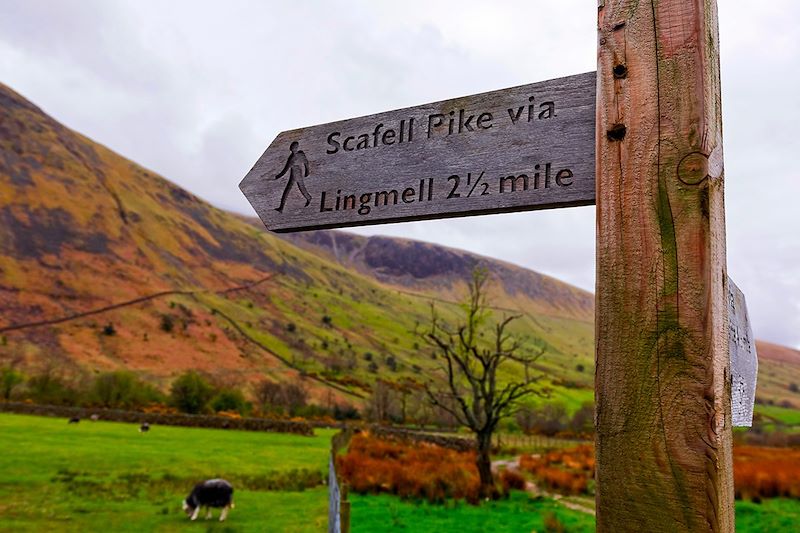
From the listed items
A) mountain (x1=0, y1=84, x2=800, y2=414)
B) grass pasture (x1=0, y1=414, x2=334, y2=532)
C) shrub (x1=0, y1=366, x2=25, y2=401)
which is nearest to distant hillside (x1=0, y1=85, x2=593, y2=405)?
mountain (x1=0, y1=84, x2=800, y2=414)

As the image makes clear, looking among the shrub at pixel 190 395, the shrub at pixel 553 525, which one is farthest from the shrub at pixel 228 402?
the shrub at pixel 553 525

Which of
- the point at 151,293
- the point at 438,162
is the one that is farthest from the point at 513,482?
the point at 151,293

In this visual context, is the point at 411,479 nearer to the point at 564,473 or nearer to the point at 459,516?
the point at 459,516

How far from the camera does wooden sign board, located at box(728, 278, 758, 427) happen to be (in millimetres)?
1495

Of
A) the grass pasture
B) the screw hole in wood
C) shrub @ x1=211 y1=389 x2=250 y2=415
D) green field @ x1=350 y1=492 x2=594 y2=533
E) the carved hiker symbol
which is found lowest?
the grass pasture

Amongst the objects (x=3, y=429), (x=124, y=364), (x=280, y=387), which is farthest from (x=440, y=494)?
(x=124, y=364)

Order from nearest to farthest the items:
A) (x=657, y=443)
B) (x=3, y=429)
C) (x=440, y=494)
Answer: (x=657, y=443)
(x=440, y=494)
(x=3, y=429)

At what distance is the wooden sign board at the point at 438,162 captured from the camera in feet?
5.59

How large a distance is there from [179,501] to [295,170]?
1316 cm

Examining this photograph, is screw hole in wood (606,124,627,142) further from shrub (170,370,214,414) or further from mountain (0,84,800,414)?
mountain (0,84,800,414)

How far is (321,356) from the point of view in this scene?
9100 centimetres

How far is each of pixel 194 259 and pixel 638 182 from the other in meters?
120

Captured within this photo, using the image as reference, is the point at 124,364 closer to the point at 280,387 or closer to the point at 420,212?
the point at 280,387

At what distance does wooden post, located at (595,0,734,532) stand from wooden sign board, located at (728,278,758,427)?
167 mm
